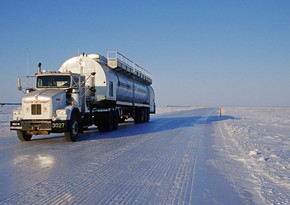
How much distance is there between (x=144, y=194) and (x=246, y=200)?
63.9 inches

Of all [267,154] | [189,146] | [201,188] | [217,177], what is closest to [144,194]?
[201,188]

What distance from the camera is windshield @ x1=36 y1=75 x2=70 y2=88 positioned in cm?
1323

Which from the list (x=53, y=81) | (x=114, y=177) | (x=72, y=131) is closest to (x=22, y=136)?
(x=72, y=131)

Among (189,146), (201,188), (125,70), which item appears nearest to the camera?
(201,188)

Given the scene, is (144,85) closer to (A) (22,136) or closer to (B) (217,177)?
(A) (22,136)

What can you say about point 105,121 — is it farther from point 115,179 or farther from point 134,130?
point 115,179

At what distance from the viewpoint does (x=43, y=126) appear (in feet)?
38.3

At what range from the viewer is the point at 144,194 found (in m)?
5.20

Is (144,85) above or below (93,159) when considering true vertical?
above

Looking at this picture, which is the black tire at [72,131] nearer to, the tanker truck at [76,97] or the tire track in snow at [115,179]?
the tanker truck at [76,97]

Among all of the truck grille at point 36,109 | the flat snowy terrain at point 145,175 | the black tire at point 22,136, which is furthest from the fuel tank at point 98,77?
the flat snowy terrain at point 145,175

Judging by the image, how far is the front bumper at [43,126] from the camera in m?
11.6

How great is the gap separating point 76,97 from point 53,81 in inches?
48.2

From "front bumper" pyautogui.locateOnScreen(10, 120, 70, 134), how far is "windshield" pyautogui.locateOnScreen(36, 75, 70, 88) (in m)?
2.08
